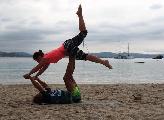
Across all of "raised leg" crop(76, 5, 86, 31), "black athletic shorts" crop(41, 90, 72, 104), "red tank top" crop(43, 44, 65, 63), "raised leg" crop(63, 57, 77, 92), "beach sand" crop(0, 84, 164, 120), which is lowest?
"beach sand" crop(0, 84, 164, 120)

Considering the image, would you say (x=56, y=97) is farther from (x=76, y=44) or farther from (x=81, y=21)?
(x=81, y=21)

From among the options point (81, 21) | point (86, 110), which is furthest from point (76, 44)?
point (86, 110)

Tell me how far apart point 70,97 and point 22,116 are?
2507mm

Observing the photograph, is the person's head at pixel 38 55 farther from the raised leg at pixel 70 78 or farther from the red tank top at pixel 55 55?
the raised leg at pixel 70 78

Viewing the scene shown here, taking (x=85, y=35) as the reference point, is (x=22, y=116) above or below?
below

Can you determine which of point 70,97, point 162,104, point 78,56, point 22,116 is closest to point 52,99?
point 70,97

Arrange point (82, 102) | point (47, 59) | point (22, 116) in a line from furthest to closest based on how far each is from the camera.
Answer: point (82, 102), point (47, 59), point (22, 116)

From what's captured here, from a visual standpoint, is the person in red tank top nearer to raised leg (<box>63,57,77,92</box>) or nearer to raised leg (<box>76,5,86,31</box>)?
raised leg (<box>76,5,86,31</box>)

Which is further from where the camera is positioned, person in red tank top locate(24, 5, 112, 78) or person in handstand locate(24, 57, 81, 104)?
person in handstand locate(24, 57, 81, 104)

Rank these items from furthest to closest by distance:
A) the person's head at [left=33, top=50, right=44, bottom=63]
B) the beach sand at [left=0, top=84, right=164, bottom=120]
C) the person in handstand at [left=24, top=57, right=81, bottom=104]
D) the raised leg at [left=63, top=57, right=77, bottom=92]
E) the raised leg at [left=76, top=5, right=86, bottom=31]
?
the raised leg at [left=63, top=57, right=77, bottom=92] < the person in handstand at [left=24, top=57, right=81, bottom=104] < the person's head at [left=33, top=50, right=44, bottom=63] < the raised leg at [left=76, top=5, right=86, bottom=31] < the beach sand at [left=0, top=84, right=164, bottom=120]

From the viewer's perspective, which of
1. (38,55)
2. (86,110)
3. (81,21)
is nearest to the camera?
(86,110)

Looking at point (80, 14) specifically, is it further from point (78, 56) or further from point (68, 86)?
point (68, 86)

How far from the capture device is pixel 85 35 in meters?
11.7

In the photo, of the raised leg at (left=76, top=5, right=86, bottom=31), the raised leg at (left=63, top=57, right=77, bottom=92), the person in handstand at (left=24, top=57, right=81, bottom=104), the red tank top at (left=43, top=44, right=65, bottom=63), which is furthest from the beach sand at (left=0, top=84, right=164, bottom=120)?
the raised leg at (left=76, top=5, right=86, bottom=31)
